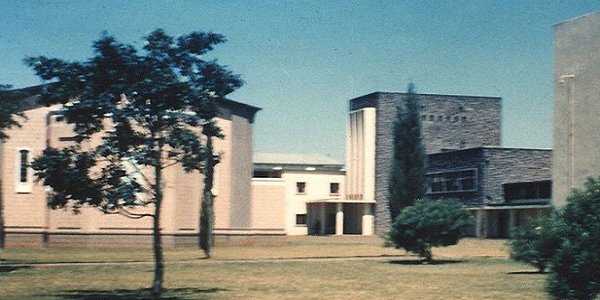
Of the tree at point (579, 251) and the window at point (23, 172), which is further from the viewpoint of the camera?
the window at point (23, 172)

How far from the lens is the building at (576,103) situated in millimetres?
26344

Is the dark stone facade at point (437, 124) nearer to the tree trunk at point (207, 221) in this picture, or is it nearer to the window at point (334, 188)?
the window at point (334, 188)

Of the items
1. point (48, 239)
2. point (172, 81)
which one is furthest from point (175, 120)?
point (48, 239)

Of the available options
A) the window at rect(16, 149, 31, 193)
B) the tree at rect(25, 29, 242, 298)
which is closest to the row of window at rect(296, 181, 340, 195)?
the window at rect(16, 149, 31, 193)

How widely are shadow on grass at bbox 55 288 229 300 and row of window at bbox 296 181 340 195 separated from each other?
67.2 m

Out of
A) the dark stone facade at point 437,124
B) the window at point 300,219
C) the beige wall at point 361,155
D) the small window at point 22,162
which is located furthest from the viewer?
the window at point 300,219

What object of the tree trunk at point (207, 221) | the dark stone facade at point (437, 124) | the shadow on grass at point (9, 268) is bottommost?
the shadow on grass at point (9, 268)

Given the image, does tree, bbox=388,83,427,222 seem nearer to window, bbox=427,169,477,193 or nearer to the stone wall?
the stone wall

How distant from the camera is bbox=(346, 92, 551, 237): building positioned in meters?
76.8

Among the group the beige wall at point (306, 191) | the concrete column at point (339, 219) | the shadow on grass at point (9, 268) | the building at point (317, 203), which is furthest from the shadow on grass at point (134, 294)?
the concrete column at point (339, 219)

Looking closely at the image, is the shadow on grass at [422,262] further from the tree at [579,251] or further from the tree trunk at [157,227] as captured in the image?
the tree at [579,251]

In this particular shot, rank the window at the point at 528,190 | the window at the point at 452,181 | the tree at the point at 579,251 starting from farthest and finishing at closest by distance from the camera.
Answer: the window at the point at 452,181 → the window at the point at 528,190 → the tree at the point at 579,251

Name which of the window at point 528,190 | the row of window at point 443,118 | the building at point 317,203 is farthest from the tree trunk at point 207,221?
the row of window at point 443,118

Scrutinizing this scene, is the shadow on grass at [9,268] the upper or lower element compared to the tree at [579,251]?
lower
